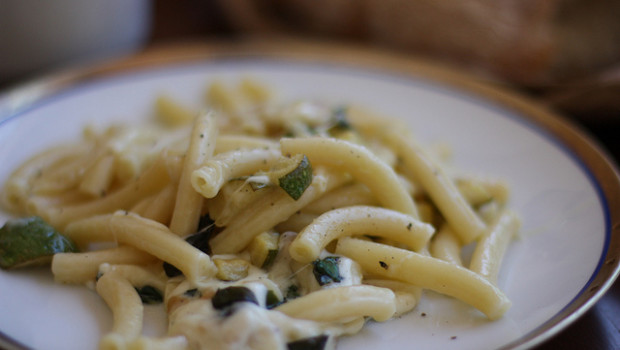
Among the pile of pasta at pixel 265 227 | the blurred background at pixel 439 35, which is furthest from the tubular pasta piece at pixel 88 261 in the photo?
the blurred background at pixel 439 35

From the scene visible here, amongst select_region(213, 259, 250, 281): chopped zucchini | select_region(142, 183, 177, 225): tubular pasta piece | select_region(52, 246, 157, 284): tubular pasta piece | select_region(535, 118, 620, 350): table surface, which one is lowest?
select_region(535, 118, 620, 350): table surface

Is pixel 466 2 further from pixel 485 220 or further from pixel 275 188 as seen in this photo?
pixel 275 188

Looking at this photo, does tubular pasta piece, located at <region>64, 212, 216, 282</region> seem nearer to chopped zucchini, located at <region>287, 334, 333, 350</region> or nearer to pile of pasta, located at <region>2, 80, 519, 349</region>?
pile of pasta, located at <region>2, 80, 519, 349</region>

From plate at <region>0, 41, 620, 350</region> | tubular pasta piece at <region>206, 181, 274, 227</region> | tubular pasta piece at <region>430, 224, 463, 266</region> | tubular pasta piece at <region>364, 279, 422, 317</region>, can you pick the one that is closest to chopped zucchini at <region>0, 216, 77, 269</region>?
plate at <region>0, 41, 620, 350</region>

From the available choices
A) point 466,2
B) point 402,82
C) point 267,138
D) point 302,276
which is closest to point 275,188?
point 302,276

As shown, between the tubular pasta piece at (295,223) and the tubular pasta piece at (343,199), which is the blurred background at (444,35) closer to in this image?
the tubular pasta piece at (343,199)

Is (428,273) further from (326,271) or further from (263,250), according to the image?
(263,250)
